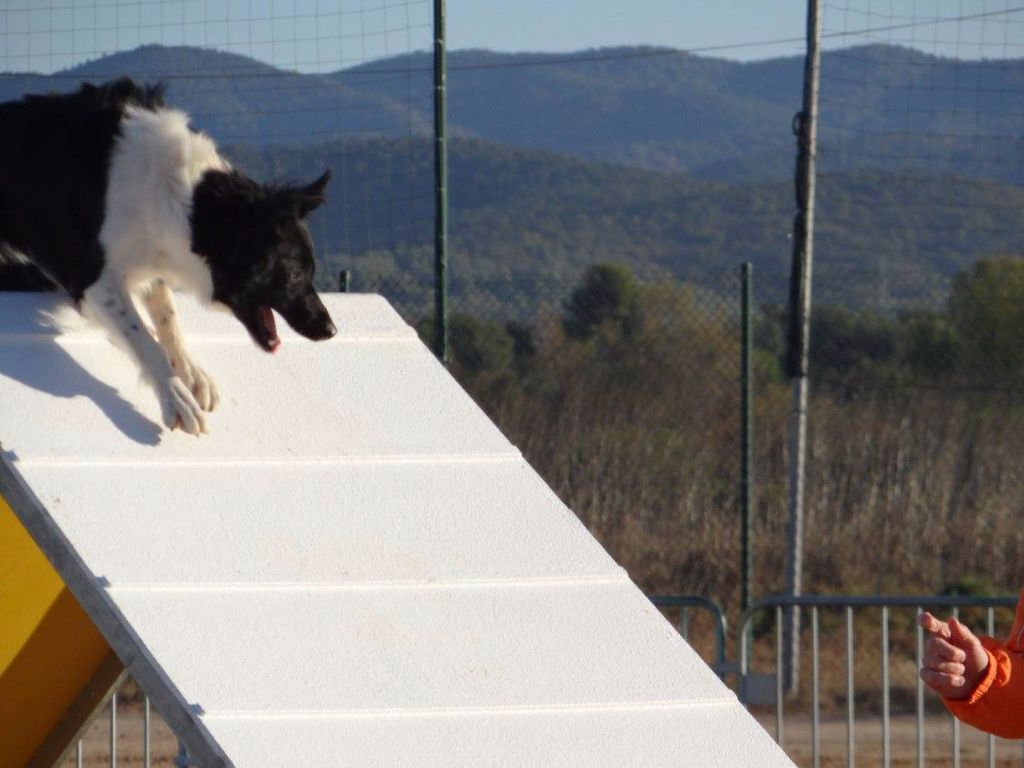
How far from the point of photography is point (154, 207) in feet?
13.4

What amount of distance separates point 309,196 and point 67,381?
790 millimetres

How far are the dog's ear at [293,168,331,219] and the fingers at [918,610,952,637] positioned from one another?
2069mm

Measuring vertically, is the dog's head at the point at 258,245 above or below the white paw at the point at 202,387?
above

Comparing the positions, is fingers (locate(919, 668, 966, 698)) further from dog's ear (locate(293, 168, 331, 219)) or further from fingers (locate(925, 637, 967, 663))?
dog's ear (locate(293, 168, 331, 219))

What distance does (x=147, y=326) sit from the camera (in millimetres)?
4078

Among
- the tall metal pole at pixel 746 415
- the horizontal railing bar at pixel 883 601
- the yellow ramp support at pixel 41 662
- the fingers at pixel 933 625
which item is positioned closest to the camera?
the fingers at pixel 933 625

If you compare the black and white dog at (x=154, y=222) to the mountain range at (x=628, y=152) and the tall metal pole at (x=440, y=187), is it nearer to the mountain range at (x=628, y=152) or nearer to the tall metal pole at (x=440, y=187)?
the mountain range at (x=628, y=152)

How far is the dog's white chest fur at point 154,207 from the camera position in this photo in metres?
4.07

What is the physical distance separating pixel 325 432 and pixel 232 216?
2.12 ft

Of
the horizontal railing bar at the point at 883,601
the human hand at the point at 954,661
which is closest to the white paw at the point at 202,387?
the human hand at the point at 954,661

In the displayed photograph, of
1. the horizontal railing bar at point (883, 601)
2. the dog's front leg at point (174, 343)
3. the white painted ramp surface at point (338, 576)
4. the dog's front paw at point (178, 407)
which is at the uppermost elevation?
the dog's front leg at point (174, 343)

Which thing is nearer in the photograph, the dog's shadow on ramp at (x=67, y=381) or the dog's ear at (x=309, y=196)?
the dog's shadow on ramp at (x=67, y=381)

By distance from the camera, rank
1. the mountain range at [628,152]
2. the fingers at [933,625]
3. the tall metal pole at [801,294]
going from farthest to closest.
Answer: the tall metal pole at [801,294] → the mountain range at [628,152] → the fingers at [933,625]

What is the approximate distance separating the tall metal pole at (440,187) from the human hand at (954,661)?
418 cm
